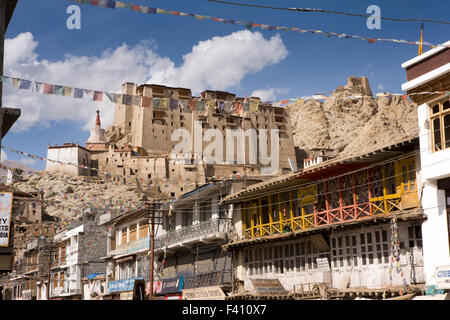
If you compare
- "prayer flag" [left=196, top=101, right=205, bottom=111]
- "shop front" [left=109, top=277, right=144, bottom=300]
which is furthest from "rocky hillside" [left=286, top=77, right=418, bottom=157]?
"prayer flag" [left=196, top=101, right=205, bottom=111]

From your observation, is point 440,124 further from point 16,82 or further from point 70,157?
point 70,157

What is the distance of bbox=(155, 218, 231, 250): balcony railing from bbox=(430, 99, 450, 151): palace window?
13681mm

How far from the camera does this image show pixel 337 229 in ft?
74.3

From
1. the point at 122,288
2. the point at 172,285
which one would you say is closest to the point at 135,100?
the point at 172,285

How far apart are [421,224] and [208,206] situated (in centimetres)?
1467

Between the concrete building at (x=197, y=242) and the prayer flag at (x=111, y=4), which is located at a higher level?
the prayer flag at (x=111, y=4)

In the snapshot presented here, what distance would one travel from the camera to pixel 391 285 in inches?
802

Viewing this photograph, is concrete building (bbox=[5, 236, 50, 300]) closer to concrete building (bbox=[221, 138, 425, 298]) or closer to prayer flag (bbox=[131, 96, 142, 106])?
concrete building (bbox=[221, 138, 425, 298])

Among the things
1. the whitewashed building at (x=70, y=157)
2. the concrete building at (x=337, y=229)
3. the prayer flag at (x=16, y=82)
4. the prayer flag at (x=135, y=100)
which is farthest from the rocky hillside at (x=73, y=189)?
the prayer flag at (x=16, y=82)

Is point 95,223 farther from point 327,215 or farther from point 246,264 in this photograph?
point 327,215

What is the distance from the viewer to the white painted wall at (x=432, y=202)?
60.3 feet

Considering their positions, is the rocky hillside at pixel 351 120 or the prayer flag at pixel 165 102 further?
the rocky hillside at pixel 351 120

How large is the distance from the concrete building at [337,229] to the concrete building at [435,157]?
0.60 m

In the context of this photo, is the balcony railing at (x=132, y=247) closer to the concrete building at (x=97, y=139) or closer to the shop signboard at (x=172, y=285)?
the shop signboard at (x=172, y=285)
